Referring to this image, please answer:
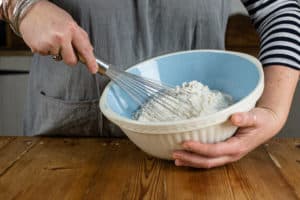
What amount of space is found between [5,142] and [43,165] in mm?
136

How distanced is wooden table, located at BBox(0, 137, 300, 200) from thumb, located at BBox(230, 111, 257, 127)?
7 cm

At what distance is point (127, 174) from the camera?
663 millimetres

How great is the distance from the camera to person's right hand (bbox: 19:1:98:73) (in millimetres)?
653

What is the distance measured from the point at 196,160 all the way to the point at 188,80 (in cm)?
19

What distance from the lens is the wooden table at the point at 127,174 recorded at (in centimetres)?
60

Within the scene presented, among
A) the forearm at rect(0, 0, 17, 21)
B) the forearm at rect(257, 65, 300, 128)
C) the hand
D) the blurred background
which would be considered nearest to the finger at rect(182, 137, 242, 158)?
the hand

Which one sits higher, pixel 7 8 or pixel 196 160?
pixel 7 8

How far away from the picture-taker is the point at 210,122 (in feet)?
1.94

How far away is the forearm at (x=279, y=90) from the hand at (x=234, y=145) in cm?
4

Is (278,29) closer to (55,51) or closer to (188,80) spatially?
(188,80)

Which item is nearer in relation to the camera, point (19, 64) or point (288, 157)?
point (288, 157)

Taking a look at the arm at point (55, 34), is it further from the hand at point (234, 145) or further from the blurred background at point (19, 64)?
the blurred background at point (19, 64)

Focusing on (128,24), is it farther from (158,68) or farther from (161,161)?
(161,161)

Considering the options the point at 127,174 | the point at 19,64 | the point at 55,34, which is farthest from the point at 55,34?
the point at 19,64
